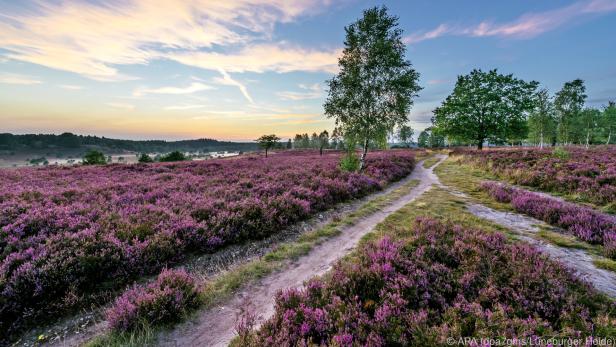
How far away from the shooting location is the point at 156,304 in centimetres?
505

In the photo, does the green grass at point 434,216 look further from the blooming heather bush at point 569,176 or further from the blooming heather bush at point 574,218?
the blooming heather bush at point 569,176

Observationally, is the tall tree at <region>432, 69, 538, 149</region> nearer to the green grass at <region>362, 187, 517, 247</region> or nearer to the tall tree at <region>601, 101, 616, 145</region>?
the green grass at <region>362, 187, 517, 247</region>

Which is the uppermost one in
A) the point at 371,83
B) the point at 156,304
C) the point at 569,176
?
the point at 371,83

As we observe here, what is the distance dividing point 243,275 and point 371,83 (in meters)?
22.7

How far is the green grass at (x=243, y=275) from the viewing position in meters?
4.49

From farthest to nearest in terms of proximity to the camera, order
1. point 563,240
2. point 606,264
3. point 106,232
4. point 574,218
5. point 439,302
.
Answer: point 574,218 < point 106,232 < point 563,240 < point 606,264 < point 439,302

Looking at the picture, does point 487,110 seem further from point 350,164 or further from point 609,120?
point 609,120

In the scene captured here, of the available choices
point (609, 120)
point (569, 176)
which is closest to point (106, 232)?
point (569, 176)

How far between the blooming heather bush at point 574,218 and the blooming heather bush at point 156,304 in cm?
1110

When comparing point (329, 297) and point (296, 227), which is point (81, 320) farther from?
point (296, 227)

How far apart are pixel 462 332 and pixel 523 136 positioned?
5487 cm

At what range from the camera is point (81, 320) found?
17.4ft

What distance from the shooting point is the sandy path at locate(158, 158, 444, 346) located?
4.61 m

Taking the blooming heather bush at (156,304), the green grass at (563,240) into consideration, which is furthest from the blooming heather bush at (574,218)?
the blooming heather bush at (156,304)
